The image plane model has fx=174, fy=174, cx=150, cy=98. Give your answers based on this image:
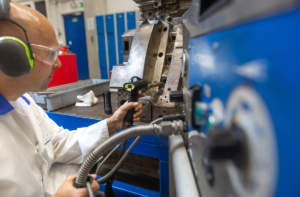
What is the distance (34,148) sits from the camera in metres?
0.75

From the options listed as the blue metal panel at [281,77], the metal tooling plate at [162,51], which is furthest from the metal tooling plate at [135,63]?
the blue metal panel at [281,77]

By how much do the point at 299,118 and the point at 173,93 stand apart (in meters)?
0.51

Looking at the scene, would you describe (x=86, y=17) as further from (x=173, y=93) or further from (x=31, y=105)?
(x=173, y=93)

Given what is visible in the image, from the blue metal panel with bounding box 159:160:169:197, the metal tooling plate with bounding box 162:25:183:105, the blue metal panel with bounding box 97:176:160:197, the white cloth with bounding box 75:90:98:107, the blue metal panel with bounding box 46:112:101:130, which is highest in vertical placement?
the metal tooling plate with bounding box 162:25:183:105

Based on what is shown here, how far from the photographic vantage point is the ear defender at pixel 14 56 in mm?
528

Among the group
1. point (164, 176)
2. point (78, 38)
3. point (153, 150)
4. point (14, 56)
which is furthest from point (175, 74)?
point (78, 38)

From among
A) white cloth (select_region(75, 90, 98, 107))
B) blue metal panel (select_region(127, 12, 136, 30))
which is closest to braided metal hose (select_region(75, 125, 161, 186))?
white cloth (select_region(75, 90, 98, 107))

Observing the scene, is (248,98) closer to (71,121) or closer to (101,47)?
(71,121)

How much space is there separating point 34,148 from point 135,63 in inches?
25.9

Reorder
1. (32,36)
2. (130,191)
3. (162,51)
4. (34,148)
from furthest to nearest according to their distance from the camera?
(162,51)
(130,191)
(34,148)
(32,36)

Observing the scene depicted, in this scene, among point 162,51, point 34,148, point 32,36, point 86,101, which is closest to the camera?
point 32,36

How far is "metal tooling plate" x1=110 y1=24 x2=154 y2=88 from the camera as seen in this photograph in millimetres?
1022

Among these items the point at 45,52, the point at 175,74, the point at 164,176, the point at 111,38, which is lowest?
the point at 164,176

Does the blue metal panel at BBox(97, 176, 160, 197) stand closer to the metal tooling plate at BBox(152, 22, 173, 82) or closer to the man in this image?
the man
